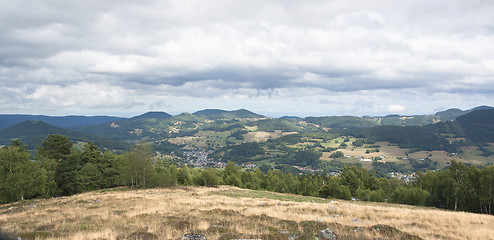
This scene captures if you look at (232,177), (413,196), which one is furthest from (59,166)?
(413,196)

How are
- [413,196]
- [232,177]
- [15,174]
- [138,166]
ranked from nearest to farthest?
1. [15,174]
2. [138,166]
3. [413,196]
4. [232,177]

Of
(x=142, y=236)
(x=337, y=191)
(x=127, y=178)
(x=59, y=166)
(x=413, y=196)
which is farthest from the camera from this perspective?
(x=337, y=191)

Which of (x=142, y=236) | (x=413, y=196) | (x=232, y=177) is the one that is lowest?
(x=232, y=177)

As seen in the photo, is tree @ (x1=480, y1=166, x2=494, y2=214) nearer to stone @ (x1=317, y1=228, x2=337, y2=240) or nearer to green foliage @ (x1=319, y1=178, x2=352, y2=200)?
green foliage @ (x1=319, y1=178, x2=352, y2=200)

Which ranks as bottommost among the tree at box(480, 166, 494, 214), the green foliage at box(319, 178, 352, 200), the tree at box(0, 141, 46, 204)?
the green foliage at box(319, 178, 352, 200)

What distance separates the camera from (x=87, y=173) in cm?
6284

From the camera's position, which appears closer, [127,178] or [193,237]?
[193,237]

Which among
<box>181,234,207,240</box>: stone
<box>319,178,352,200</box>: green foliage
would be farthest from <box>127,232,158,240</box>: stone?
<box>319,178,352,200</box>: green foliage

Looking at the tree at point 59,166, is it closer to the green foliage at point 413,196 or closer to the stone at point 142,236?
the stone at point 142,236

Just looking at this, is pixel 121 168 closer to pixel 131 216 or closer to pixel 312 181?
pixel 131 216

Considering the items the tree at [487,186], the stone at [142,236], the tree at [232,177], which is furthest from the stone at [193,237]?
the tree at [232,177]

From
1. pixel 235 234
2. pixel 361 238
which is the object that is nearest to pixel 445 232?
pixel 361 238

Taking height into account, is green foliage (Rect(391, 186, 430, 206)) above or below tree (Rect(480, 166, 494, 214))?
below

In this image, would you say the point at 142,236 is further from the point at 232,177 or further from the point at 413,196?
the point at 232,177
